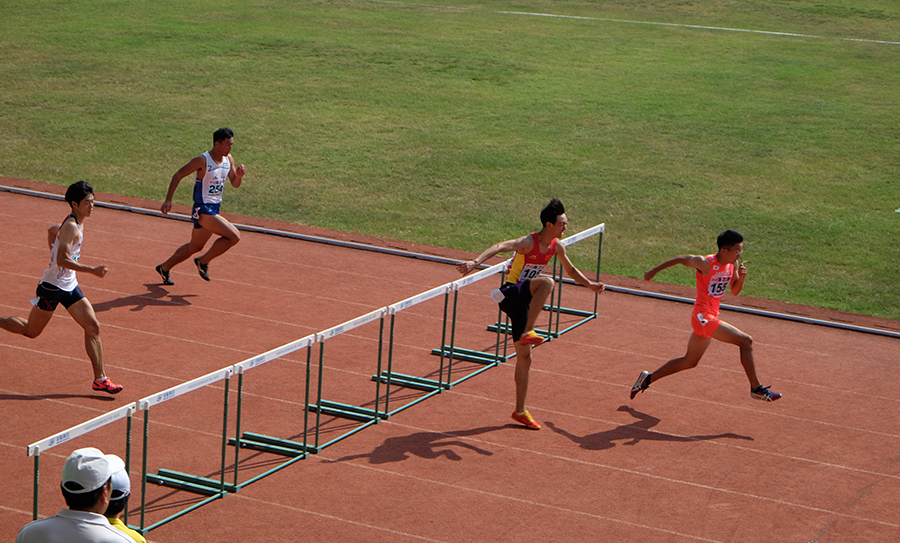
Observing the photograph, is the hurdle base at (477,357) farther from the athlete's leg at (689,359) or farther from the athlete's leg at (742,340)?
the athlete's leg at (742,340)

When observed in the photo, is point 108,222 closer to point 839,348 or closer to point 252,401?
point 252,401

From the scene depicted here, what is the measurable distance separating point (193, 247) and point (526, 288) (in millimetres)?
5309

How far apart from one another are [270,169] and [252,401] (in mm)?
11691

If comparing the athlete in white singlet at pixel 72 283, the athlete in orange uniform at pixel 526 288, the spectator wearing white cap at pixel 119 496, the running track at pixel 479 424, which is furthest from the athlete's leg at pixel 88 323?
the spectator wearing white cap at pixel 119 496

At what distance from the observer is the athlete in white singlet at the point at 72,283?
31.0ft

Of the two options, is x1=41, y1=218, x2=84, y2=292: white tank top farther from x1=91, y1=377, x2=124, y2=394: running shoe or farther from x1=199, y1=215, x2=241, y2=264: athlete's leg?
x1=199, y1=215, x2=241, y2=264: athlete's leg

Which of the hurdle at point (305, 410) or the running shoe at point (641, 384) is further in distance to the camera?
the running shoe at point (641, 384)

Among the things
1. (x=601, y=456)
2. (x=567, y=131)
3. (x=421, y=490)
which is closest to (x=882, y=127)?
(x=567, y=131)

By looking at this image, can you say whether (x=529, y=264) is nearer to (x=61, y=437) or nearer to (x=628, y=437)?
(x=628, y=437)

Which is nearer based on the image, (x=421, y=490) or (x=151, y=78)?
(x=421, y=490)

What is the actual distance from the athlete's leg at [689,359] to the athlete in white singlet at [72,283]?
5.10 metres

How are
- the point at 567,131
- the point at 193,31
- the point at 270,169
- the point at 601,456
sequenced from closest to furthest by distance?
the point at 601,456
the point at 270,169
the point at 567,131
the point at 193,31

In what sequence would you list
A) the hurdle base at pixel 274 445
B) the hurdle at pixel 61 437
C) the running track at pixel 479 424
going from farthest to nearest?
the hurdle base at pixel 274 445 → the running track at pixel 479 424 → the hurdle at pixel 61 437

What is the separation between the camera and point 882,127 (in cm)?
2494
